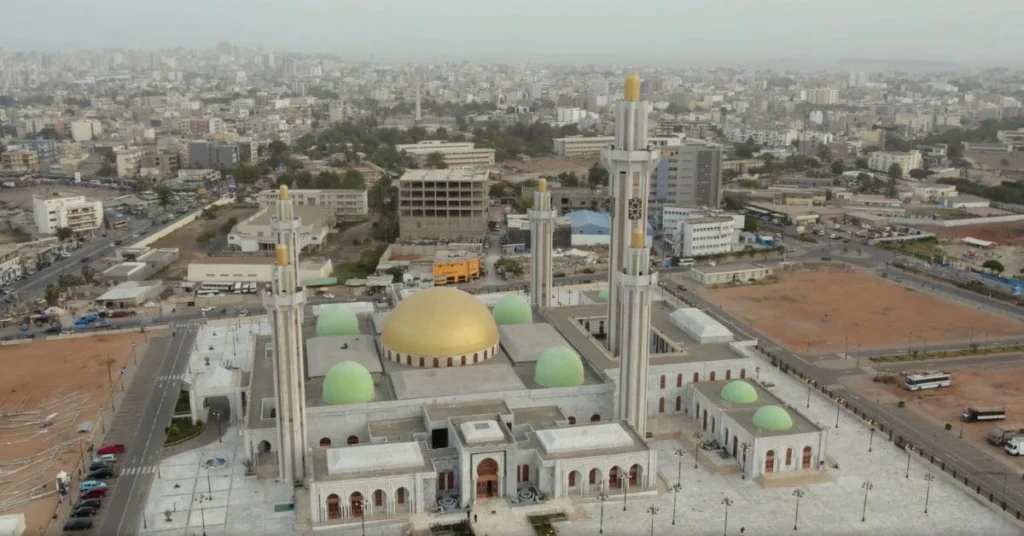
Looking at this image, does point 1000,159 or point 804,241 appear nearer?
point 804,241

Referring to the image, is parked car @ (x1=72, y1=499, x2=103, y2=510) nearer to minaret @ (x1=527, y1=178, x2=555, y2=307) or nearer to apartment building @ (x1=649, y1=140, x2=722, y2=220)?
minaret @ (x1=527, y1=178, x2=555, y2=307)

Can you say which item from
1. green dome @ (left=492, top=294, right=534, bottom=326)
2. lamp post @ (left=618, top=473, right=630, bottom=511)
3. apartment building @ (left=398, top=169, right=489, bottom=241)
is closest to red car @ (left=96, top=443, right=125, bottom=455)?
green dome @ (left=492, top=294, right=534, bottom=326)

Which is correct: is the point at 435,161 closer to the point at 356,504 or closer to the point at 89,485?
the point at 89,485

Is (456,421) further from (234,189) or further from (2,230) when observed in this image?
(234,189)

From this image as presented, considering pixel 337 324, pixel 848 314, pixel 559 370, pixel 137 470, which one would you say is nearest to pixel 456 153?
pixel 848 314

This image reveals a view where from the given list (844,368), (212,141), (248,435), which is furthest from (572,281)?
(212,141)
